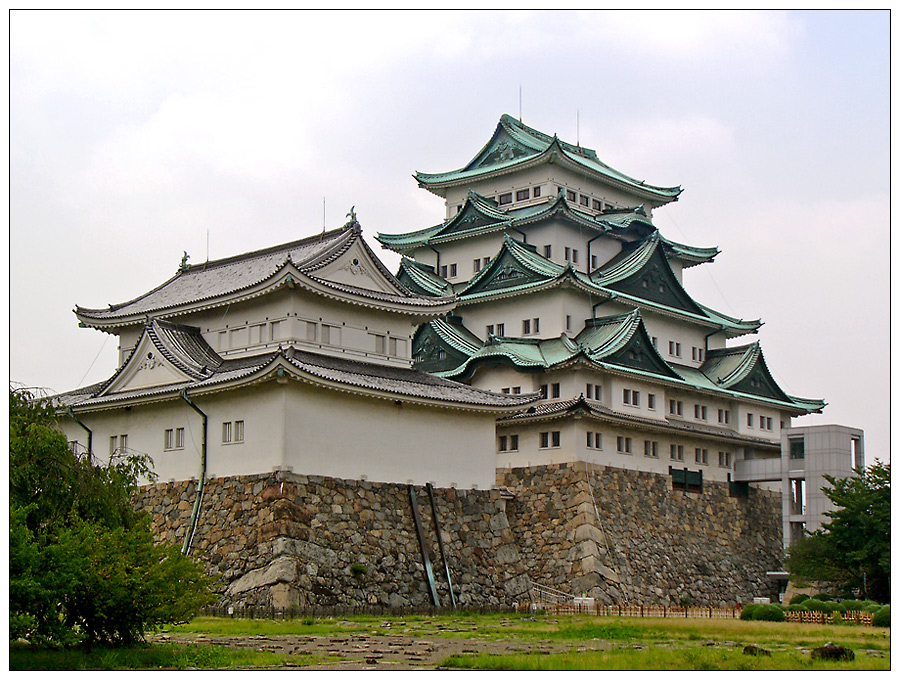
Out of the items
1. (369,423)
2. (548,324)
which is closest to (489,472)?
(369,423)

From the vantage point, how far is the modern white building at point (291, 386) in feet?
122

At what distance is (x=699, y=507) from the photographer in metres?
52.0

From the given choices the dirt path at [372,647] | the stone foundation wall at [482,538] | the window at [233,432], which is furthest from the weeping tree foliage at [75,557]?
the window at [233,432]

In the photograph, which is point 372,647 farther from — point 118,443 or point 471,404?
point 118,443

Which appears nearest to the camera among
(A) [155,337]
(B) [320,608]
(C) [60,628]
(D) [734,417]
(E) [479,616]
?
(C) [60,628]

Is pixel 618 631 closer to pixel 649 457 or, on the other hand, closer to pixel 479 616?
pixel 479 616

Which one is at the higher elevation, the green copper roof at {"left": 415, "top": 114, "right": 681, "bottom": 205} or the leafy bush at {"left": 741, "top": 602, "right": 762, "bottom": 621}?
the green copper roof at {"left": 415, "top": 114, "right": 681, "bottom": 205}

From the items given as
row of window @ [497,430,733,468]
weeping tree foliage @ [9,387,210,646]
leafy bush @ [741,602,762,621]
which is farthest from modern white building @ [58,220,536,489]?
weeping tree foliage @ [9,387,210,646]

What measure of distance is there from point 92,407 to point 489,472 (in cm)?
1399

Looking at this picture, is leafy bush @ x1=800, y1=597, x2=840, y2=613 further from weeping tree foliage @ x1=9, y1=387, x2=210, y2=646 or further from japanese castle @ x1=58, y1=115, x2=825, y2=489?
weeping tree foliage @ x1=9, y1=387, x2=210, y2=646

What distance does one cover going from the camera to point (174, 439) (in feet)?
130

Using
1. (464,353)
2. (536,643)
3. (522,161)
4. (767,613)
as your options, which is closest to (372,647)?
(536,643)

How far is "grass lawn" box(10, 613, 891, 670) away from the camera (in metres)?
22.6

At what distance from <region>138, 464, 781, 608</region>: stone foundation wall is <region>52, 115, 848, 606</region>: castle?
90 millimetres
